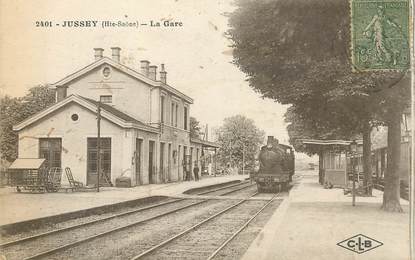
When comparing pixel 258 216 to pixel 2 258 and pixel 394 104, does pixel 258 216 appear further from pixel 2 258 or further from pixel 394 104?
pixel 2 258

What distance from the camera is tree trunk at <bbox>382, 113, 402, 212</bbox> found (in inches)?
274

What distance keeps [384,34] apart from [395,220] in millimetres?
2279

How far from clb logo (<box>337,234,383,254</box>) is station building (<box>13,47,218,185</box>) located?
95.6 inches

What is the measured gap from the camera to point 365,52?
18.8 ft

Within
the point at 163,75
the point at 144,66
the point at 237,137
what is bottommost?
the point at 237,137

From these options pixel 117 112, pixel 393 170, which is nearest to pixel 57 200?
pixel 117 112

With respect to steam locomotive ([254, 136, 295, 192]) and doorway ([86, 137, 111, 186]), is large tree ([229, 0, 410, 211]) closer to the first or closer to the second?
doorway ([86, 137, 111, 186])

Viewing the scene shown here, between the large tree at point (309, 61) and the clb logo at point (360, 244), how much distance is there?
1577 millimetres

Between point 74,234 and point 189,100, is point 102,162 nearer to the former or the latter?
point 74,234

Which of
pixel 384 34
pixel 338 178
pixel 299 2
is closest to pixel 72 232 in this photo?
pixel 299 2

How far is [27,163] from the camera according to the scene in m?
6.46

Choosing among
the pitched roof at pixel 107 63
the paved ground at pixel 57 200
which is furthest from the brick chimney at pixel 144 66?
the paved ground at pixel 57 200

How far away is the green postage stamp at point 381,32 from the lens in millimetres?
5625

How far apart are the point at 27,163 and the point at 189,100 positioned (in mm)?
2163
